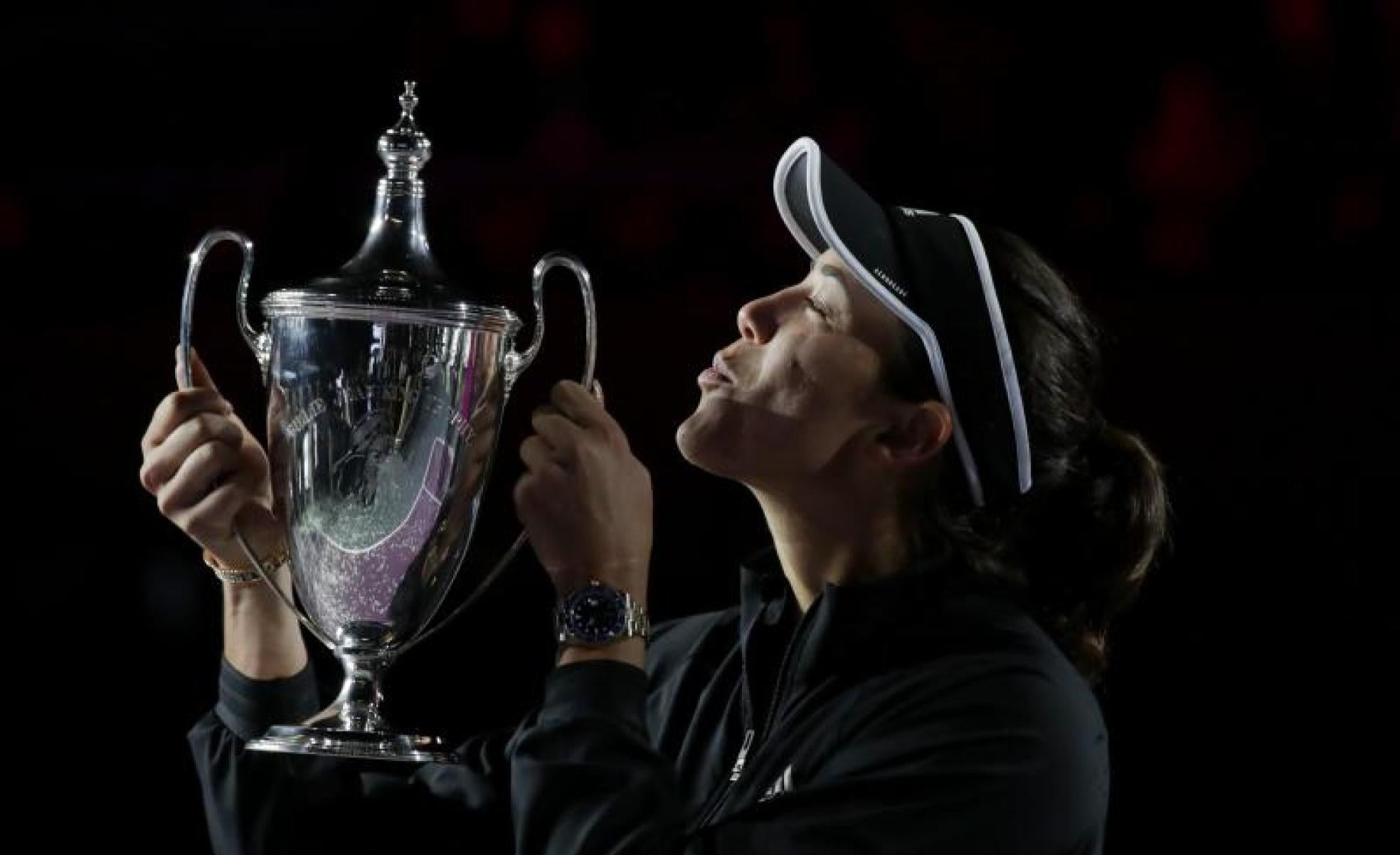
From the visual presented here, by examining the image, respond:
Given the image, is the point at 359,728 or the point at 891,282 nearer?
the point at 359,728

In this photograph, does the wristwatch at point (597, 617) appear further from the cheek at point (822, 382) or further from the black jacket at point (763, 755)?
the cheek at point (822, 382)

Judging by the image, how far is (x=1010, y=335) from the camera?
1.67 metres

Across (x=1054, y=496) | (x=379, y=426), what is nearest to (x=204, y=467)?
(x=379, y=426)

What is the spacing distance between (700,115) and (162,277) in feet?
2.35

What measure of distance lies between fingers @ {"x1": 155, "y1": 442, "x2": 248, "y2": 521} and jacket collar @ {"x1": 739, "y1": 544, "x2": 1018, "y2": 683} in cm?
46

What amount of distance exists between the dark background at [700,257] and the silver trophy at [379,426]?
2.54 ft

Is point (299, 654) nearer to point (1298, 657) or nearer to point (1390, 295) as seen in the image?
point (1298, 657)

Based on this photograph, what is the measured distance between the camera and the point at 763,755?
1.60m

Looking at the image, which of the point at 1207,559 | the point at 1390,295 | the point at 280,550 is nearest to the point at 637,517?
the point at 280,550

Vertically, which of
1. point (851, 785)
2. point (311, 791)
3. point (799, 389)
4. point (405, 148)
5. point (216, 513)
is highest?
point (405, 148)

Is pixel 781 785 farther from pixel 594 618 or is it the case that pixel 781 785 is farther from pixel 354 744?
pixel 354 744

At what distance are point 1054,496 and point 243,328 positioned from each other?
667 mm

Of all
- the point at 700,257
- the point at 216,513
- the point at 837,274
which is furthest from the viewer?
the point at 700,257

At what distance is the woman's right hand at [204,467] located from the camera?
5.14 feet
